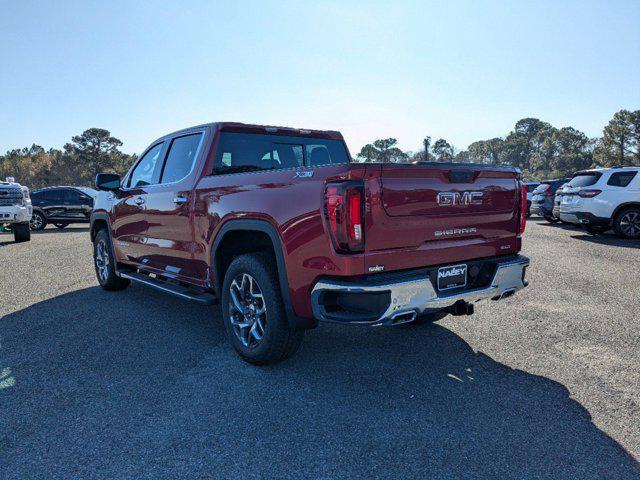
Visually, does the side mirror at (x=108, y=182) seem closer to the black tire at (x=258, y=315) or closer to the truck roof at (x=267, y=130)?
the truck roof at (x=267, y=130)

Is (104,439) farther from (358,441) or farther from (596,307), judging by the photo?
(596,307)

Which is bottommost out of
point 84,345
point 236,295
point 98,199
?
point 84,345

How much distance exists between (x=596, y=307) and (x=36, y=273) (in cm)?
846

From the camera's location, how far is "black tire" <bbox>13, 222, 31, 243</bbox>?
1296cm

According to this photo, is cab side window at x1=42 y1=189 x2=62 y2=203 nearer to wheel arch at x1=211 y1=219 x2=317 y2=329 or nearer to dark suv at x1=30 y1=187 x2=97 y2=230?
dark suv at x1=30 y1=187 x2=97 y2=230

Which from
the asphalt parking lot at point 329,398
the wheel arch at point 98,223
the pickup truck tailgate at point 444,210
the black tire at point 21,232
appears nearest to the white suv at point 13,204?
the black tire at point 21,232

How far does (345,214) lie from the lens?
2787 mm

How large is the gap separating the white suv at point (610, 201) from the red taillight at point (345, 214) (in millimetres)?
11219

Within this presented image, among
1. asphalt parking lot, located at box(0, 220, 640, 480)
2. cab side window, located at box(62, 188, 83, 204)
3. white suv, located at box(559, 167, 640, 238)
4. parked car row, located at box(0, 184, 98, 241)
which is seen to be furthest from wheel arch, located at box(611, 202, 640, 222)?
cab side window, located at box(62, 188, 83, 204)

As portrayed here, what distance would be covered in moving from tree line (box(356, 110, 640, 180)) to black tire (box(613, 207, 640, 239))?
5.52 meters

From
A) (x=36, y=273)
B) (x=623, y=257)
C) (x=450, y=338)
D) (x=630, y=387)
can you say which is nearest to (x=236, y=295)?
(x=450, y=338)

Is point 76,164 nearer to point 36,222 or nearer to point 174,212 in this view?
point 36,222

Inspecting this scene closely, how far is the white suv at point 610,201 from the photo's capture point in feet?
37.8

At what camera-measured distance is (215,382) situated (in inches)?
134
